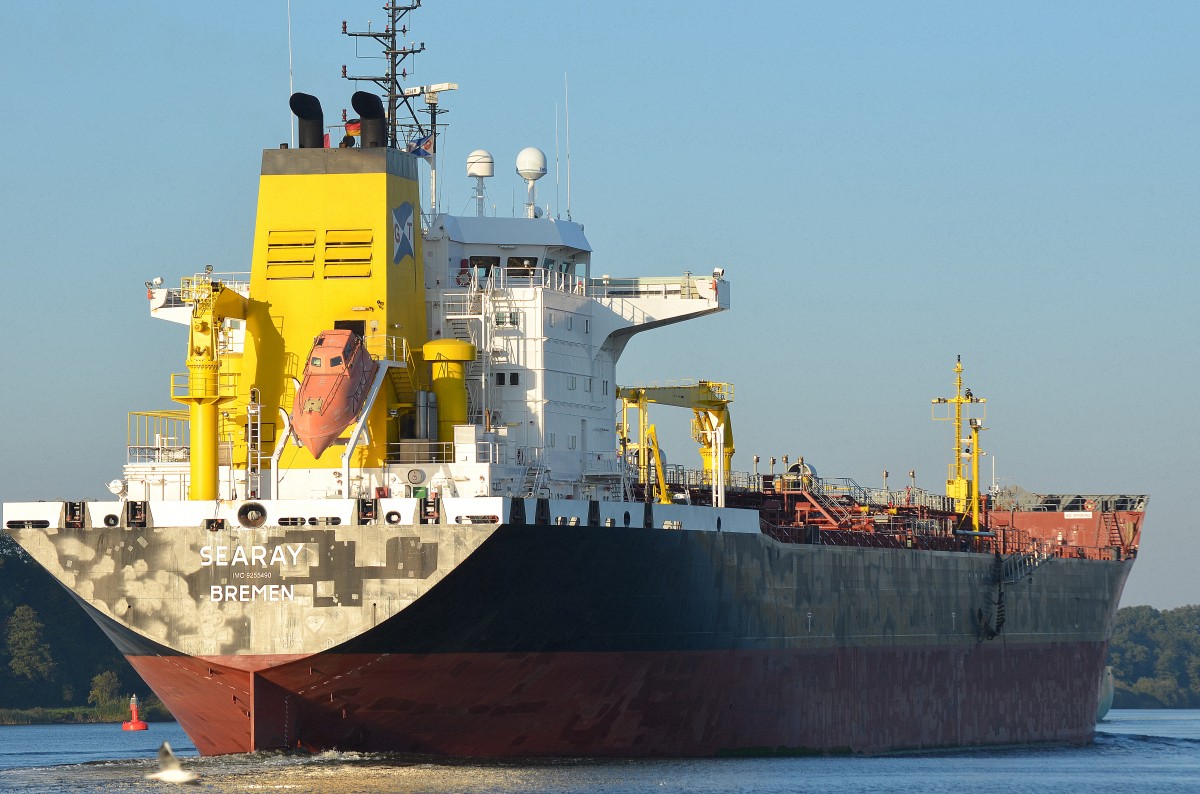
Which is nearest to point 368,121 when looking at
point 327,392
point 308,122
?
point 308,122

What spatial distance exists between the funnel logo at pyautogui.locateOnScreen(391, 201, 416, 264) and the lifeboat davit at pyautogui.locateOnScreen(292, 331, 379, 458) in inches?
113

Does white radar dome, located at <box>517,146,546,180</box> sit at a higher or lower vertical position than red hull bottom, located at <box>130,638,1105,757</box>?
higher

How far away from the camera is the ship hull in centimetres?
2984

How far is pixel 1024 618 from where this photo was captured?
48.6 m

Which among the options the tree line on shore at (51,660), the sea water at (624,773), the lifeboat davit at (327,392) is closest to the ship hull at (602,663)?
the sea water at (624,773)

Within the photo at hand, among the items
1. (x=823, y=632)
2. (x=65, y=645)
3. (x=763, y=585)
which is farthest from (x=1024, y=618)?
(x=65, y=645)

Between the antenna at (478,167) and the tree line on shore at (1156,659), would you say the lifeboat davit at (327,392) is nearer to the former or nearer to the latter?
the antenna at (478,167)

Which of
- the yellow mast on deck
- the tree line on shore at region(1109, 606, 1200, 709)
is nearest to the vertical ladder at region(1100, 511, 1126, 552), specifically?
the yellow mast on deck

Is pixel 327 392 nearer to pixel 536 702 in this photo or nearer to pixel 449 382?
pixel 449 382

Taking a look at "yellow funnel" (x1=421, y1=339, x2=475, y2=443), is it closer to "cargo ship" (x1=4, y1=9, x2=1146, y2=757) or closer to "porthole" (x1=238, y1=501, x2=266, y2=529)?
"cargo ship" (x1=4, y1=9, x2=1146, y2=757)

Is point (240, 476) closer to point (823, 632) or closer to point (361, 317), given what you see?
point (361, 317)

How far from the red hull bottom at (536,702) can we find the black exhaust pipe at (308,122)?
28.1 ft

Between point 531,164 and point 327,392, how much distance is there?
9446 mm

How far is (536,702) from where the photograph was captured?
31.3 m
